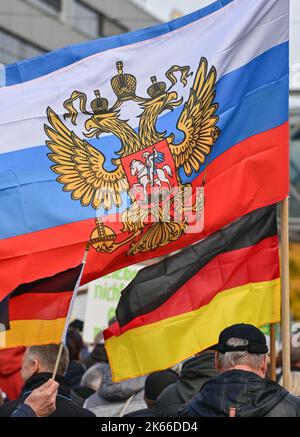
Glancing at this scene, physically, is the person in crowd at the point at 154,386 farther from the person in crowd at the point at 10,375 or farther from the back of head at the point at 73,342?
the person in crowd at the point at 10,375

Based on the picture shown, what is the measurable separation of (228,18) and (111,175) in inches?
46.0

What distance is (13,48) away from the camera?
3794 centimetres

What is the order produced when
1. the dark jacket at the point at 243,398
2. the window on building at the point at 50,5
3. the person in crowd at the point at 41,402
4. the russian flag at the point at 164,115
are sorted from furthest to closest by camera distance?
the window on building at the point at 50,5 → the russian flag at the point at 164,115 → the person in crowd at the point at 41,402 → the dark jacket at the point at 243,398

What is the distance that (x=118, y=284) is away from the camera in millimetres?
9891

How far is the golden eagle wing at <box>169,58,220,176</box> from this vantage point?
5.97 metres

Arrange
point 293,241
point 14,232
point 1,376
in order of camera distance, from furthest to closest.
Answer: point 293,241
point 1,376
point 14,232

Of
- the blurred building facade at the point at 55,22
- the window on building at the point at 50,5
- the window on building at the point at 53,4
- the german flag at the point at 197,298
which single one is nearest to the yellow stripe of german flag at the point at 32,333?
the german flag at the point at 197,298

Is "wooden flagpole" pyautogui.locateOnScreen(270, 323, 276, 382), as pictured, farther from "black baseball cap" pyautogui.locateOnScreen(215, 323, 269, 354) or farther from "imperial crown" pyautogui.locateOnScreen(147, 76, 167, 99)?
"imperial crown" pyautogui.locateOnScreen(147, 76, 167, 99)

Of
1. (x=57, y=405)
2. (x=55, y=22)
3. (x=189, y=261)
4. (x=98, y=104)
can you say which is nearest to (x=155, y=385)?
(x=189, y=261)

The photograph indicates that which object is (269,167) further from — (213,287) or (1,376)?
(1,376)

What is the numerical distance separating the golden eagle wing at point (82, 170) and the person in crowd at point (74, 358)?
103 inches

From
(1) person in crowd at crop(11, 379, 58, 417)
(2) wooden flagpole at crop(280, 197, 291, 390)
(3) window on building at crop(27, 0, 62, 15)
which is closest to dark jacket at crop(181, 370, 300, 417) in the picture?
(1) person in crowd at crop(11, 379, 58, 417)

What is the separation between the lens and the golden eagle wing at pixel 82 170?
5855 mm

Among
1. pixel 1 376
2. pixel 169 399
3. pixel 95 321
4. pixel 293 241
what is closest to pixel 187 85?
pixel 169 399
